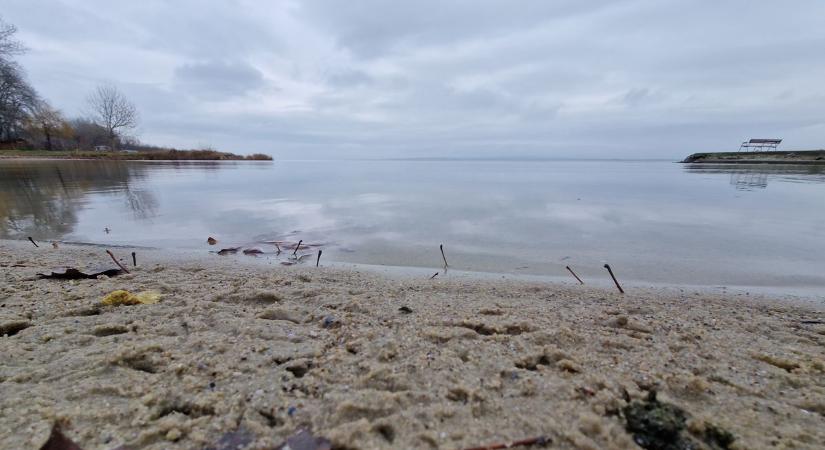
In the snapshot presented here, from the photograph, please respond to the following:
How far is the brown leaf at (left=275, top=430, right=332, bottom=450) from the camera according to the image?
1.54 metres

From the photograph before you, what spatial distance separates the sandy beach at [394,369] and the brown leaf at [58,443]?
65mm

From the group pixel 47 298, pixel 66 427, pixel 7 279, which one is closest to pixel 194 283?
pixel 47 298

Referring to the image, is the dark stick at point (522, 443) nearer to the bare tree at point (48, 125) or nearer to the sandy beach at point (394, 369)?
the sandy beach at point (394, 369)

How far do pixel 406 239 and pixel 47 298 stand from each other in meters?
5.32

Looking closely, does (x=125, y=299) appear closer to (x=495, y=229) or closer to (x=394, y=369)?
(x=394, y=369)

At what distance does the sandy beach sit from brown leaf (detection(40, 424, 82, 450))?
7cm

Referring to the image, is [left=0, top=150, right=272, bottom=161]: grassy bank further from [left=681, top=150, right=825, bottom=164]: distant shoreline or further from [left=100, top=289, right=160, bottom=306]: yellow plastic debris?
[left=681, top=150, right=825, bottom=164]: distant shoreline

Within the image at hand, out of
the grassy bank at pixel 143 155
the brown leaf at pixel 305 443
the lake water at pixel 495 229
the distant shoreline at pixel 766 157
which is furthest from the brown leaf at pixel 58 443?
the grassy bank at pixel 143 155

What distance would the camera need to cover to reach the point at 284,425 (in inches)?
66.0

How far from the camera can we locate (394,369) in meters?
2.17

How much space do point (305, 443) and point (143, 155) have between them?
219ft

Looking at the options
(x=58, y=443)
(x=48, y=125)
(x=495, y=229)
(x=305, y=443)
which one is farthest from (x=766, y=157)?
(x=48, y=125)

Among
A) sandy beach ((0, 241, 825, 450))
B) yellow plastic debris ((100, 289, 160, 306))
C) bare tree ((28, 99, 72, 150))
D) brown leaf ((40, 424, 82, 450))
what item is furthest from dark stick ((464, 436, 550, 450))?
bare tree ((28, 99, 72, 150))

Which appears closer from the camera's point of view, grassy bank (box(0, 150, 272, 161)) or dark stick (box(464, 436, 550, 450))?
dark stick (box(464, 436, 550, 450))
